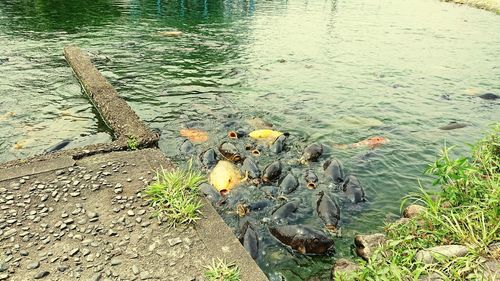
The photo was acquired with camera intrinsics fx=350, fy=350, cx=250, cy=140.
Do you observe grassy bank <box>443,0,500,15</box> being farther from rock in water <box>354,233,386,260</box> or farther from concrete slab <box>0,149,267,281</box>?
concrete slab <box>0,149,267,281</box>

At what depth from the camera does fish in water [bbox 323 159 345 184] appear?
20.6 feet

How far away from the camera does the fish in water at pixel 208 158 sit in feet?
21.8

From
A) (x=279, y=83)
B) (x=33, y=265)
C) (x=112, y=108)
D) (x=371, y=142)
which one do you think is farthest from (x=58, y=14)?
(x=33, y=265)

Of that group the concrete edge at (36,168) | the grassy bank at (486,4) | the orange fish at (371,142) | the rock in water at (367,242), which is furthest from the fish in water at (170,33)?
the grassy bank at (486,4)

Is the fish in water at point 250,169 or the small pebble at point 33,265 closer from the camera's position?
the small pebble at point 33,265

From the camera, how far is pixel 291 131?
8.23 meters

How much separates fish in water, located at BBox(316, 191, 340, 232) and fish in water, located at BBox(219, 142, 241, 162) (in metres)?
1.91

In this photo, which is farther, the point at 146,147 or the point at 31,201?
the point at 146,147

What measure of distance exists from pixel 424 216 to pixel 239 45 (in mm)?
13071

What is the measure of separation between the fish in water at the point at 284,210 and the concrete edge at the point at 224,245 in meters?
1.08

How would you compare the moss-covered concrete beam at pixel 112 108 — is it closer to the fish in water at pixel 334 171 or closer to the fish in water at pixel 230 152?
the fish in water at pixel 230 152

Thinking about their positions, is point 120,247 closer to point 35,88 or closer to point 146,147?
point 146,147

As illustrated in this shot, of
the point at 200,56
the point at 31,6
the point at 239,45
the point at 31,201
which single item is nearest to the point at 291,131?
the point at 31,201

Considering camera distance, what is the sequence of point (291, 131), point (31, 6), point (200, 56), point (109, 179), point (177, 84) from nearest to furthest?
1. point (109, 179)
2. point (291, 131)
3. point (177, 84)
4. point (200, 56)
5. point (31, 6)
